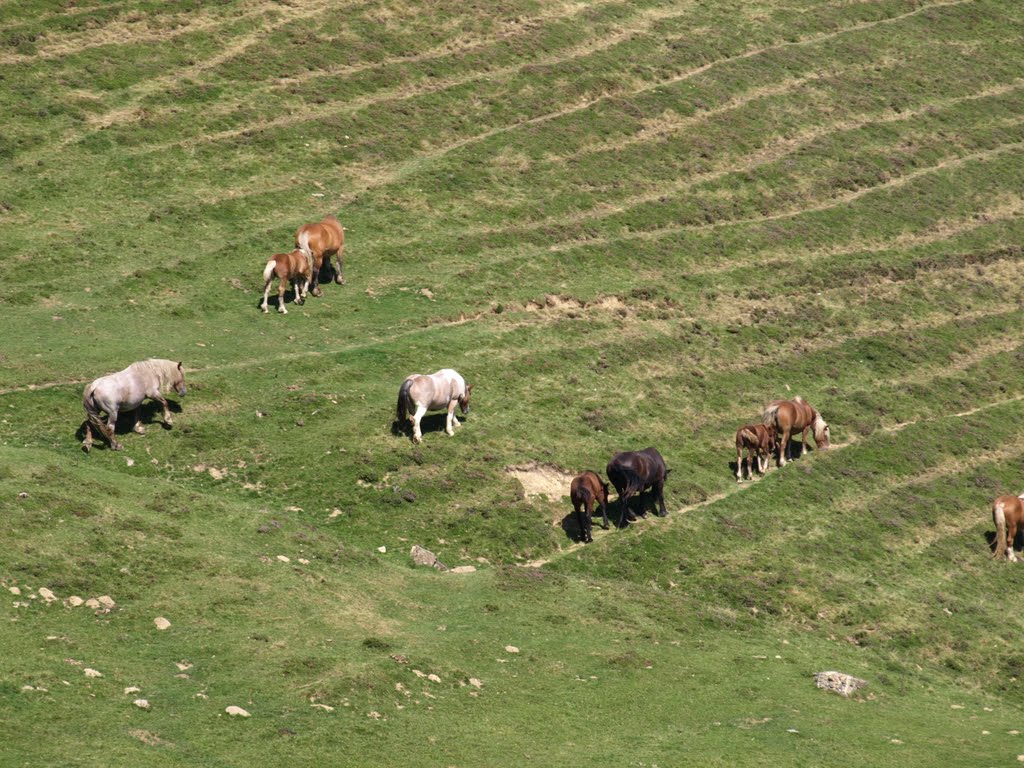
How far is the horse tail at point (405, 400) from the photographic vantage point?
34.1m

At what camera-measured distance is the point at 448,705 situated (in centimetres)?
2316

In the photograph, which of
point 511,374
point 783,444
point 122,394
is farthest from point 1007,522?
point 122,394

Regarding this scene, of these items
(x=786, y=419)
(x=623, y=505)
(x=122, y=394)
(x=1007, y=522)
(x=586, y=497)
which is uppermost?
(x=122, y=394)

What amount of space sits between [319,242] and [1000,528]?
21.8 m

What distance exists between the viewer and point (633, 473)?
32875mm

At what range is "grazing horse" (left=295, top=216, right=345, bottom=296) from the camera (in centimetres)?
4297

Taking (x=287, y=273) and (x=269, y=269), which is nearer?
(x=269, y=269)

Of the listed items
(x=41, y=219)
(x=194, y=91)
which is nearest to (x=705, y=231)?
(x=194, y=91)

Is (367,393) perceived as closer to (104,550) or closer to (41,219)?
(104,550)

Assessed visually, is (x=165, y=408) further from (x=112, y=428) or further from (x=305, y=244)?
(x=305, y=244)

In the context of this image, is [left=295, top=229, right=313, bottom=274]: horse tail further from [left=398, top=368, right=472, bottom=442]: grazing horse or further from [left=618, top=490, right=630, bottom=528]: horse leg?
[left=618, top=490, right=630, bottom=528]: horse leg

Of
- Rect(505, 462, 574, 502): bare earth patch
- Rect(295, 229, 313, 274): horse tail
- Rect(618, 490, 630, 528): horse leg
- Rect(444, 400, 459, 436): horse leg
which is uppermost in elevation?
Rect(295, 229, 313, 274): horse tail

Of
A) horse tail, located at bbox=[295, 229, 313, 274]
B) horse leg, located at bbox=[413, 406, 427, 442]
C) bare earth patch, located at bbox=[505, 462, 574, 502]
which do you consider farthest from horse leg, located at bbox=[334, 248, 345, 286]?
bare earth patch, located at bbox=[505, 462, 574, 502]

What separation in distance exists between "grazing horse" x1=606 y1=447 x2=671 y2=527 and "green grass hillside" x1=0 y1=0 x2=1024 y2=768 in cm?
86
